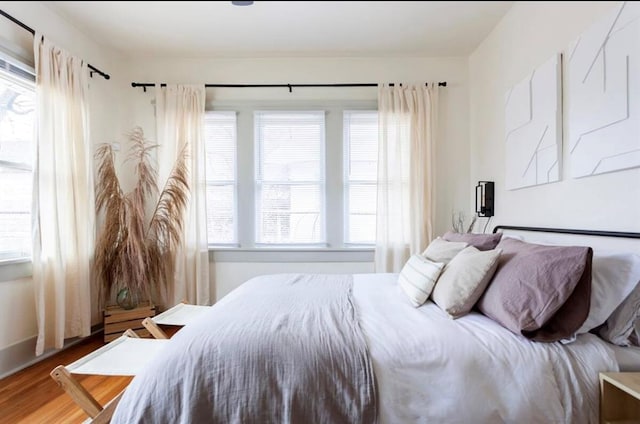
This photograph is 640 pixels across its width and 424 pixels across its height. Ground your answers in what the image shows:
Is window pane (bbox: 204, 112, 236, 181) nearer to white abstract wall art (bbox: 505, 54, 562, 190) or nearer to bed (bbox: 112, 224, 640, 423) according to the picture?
bed (bbox: 112, 224, 640, 423)

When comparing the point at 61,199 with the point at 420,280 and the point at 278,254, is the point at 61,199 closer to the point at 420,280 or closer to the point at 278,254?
the point at 278,254

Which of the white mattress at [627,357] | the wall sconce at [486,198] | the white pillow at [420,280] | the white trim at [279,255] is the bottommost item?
the white mattress at [627,357]

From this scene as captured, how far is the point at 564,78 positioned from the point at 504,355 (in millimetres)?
1467

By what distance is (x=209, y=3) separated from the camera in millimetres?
982

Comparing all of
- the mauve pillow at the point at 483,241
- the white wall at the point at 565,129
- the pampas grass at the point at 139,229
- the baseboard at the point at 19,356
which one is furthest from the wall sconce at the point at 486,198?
the baseboard at the point at 19,356

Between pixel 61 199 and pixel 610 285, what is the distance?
10.2ft

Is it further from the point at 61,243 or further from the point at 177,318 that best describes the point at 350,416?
the point at 61,243

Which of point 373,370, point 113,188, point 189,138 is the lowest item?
point 373,370

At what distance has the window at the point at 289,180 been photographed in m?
2.94

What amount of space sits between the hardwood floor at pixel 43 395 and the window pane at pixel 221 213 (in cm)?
136

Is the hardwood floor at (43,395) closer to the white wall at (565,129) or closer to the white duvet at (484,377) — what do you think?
the white duvet at (484,377)

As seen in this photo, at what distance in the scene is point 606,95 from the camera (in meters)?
1.31

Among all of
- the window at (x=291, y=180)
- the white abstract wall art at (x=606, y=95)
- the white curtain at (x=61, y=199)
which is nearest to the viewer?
the white abstract wall art at (x=606, y=95)

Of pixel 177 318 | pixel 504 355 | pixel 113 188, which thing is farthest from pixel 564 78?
pixel 113 188
